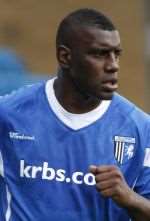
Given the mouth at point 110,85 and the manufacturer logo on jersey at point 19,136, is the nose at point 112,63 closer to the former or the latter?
the mouth at point 110,85

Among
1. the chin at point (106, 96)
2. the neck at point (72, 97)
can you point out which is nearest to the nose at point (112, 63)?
the chin at point (106, 96)

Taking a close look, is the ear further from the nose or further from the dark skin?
the nose

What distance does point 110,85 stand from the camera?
5.89 meters

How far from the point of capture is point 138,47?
1723 centimetres

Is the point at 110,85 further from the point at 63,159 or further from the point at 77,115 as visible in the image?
the point at 63,159

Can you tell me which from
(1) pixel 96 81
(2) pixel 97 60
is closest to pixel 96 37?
(2) pixel 97 60

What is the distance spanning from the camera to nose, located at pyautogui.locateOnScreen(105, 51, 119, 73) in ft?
19.2

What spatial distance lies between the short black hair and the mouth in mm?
294

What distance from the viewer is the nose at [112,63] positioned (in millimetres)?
5860

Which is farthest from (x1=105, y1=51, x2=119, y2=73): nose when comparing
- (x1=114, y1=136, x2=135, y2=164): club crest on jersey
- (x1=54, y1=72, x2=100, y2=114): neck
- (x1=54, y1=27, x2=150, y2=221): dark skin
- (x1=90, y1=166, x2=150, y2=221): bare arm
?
(x1=90, y1=166, x2=150, y2=221): bare arm

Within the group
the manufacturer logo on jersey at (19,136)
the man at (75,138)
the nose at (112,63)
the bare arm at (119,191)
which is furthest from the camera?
the manufacturer logo on jersey at (19,136)

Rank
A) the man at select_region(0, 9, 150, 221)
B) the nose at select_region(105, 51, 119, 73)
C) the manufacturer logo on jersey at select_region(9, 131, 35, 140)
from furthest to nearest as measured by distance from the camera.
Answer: the manufacturer logo on jersey at select_region(9, 131, 35, 140) < the man at select_region(0, 9, 150, 221) < the nose at select_region(105, 51, 119, 73)

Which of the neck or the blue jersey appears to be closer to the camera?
the blue jersey

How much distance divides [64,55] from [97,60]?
0.27m
